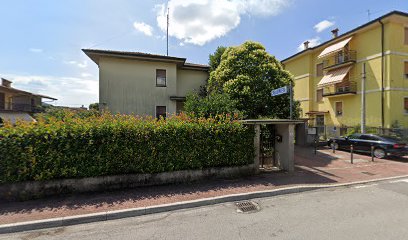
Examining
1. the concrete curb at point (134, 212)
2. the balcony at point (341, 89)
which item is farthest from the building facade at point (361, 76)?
the concrete curb at point (134, 212)

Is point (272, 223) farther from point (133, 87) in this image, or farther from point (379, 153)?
point (133, 87)

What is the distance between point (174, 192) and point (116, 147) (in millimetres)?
2111

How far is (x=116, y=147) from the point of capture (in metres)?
5.52

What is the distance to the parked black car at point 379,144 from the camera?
10285 mm

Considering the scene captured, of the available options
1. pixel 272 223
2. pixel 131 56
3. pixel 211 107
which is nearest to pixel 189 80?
pixel 131 56

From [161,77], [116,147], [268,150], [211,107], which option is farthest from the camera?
[161,77]

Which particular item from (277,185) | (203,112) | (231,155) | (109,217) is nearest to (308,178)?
(277,185)

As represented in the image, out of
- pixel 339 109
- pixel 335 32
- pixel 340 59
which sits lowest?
pixel 339 109

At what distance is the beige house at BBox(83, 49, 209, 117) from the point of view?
12961 millimetres

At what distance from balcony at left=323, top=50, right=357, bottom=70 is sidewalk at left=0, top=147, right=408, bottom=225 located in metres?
13.8

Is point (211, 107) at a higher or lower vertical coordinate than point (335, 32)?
lower

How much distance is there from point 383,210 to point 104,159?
7106mm

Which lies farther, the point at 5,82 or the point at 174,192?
the point at 5,82

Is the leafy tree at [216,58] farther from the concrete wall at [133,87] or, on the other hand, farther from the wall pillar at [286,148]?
the wall pillar at [286,148]
